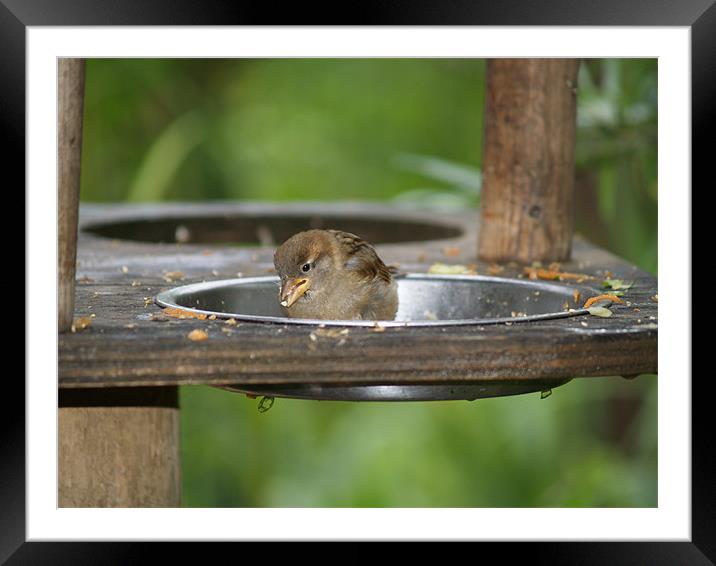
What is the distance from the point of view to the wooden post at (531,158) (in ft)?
11.2

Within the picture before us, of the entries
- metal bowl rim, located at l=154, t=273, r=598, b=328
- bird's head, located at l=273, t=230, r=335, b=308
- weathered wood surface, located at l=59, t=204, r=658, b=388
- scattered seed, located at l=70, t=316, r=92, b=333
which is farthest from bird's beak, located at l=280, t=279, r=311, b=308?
scattered seed, located at l=70, t=316, r=92, b=333

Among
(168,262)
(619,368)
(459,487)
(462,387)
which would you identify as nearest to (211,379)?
(462,387)

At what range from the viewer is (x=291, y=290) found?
2.72 meters

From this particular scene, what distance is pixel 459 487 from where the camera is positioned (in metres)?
5.80

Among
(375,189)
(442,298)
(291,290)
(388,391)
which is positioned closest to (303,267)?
(291,290)

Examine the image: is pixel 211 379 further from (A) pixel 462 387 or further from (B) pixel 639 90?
(B) pixel 639 90

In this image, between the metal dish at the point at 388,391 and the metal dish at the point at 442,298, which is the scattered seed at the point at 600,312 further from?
the metal dish at the point at 388,391

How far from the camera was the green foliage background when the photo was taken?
508 centimetres

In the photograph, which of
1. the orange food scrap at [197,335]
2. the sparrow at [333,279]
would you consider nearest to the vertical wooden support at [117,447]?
the sparrow at [333,279]

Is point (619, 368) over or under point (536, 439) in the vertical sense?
over

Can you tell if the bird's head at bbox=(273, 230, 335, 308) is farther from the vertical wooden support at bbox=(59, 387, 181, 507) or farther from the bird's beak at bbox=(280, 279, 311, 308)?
the vertical wooden support at bbox=(59, 387, 181, 507)

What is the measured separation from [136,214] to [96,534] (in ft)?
8.89

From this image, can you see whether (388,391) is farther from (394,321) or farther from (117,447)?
(117,447)

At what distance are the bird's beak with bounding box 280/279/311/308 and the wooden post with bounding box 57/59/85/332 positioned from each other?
70 centimetres
